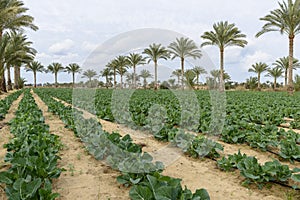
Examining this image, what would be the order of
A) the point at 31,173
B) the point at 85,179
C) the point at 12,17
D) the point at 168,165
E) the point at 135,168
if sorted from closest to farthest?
the point at 31,173 < the point at 135,168 < the point at 85,179 < the point at 168,165 < the point at 12,17

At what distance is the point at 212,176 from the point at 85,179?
60.1 inches

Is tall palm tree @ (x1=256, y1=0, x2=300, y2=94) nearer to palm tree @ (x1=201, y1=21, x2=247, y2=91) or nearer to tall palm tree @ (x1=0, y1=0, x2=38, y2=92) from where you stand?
palm tree @ (x1=201, y1=21, x2=247, y2=91)

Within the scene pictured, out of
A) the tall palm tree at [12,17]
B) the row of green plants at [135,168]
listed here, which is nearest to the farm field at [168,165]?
the row of green plants at [135,168]

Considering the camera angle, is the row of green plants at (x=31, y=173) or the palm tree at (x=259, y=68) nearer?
the row of green plants at (x=31, y=173)

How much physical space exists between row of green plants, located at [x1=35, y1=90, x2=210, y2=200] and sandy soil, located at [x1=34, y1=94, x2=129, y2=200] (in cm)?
11

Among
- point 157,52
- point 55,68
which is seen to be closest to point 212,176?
point 157,52

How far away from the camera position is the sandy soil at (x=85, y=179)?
2656 mm

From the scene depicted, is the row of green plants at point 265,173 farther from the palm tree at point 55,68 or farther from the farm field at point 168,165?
the palm tree at point 55,68

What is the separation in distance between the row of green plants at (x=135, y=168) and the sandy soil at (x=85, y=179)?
0.11 metres

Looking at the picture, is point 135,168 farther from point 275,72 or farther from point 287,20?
point 275,72

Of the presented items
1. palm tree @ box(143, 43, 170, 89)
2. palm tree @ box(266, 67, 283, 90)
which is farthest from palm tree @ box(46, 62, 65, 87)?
palm tree @ box(266, 67, 283, 90)

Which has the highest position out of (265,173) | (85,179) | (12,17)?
(12,17)

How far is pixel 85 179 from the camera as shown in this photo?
305cm

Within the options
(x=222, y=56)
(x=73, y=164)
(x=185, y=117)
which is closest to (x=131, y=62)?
(x=222, y=56)
